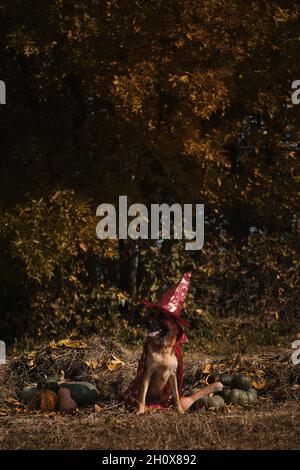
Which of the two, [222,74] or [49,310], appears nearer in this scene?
[222,74]

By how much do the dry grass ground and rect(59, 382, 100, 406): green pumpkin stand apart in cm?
10

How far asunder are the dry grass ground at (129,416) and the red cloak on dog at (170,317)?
0.17m

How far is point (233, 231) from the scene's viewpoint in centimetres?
1328

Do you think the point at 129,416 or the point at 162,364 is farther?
the point at 162,364

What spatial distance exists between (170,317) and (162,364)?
37cm

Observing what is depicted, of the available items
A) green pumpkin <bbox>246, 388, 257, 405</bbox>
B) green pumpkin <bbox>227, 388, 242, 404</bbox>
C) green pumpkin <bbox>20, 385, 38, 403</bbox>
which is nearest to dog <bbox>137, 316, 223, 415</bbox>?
green pumpkin <bbox>227, 388, 242, 404</bbox>

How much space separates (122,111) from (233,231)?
3.37 meters

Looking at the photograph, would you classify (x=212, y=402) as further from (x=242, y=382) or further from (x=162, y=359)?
(x=162, y=359)

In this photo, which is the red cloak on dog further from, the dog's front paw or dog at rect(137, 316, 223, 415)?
the dog's front paw

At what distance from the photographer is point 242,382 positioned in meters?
7.73

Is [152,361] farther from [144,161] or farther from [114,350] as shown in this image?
[144,161]

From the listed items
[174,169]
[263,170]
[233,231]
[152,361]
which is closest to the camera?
[152,361]

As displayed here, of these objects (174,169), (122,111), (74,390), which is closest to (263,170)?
(174,169)

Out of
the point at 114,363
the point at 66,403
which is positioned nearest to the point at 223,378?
the point at 114,363
